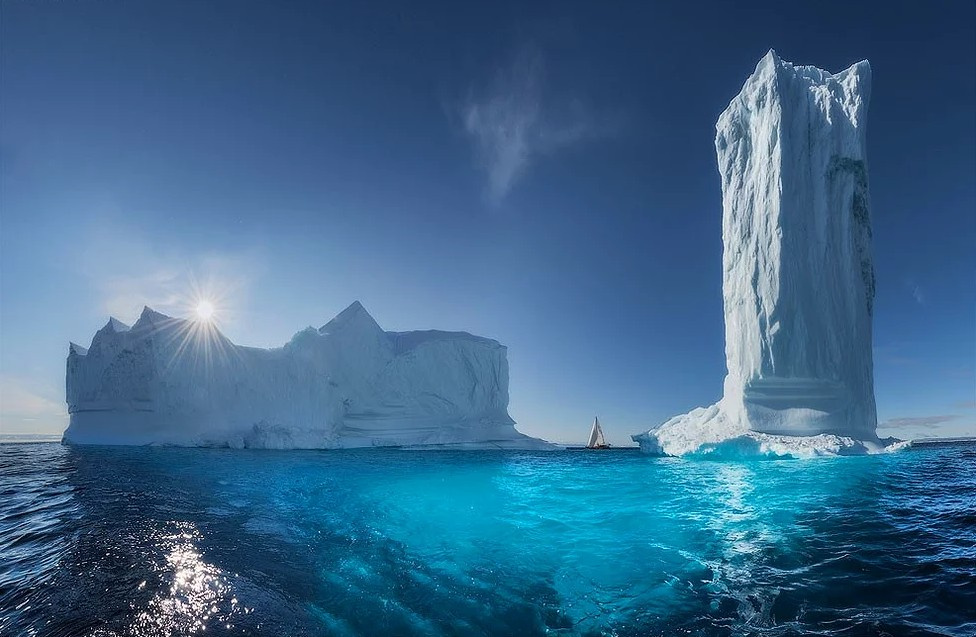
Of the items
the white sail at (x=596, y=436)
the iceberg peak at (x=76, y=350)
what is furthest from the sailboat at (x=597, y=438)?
the iceberg peak at (x=76, y=350)

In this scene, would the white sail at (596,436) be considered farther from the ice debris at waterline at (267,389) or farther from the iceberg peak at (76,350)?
the iceberg peak at (76,350)

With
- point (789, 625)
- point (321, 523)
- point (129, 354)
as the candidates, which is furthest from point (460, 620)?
point (129, 354)

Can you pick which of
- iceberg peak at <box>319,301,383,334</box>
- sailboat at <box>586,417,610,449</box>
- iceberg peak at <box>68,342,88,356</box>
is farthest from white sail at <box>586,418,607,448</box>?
iceberg peak at <box>68,342,88,356</box>

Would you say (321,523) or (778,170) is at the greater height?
(778,170)

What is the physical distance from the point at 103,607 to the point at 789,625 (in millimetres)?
6320

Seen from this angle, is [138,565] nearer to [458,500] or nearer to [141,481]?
[458,500]

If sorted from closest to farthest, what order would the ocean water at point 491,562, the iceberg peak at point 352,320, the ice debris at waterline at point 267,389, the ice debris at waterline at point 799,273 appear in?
1. the ocean water at point 491,562
2. the ice debris at waterline at point 799,273
3. the ice debris at waterline at point 267,389
4. the iceberg peak at point 352,320

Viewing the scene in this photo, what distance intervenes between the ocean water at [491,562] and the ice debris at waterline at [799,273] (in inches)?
429

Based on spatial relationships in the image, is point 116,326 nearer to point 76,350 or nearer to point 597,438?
point 76,350

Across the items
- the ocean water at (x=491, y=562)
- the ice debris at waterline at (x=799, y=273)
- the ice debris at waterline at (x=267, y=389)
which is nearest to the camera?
the ocean water at (x=491, y=562)

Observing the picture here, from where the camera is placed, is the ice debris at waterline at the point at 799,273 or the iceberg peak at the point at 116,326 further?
the iceberg peak at the point at 116,326

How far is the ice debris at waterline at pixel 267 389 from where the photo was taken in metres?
35.0

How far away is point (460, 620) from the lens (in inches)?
170

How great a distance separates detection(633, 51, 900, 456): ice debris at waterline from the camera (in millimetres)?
21219
